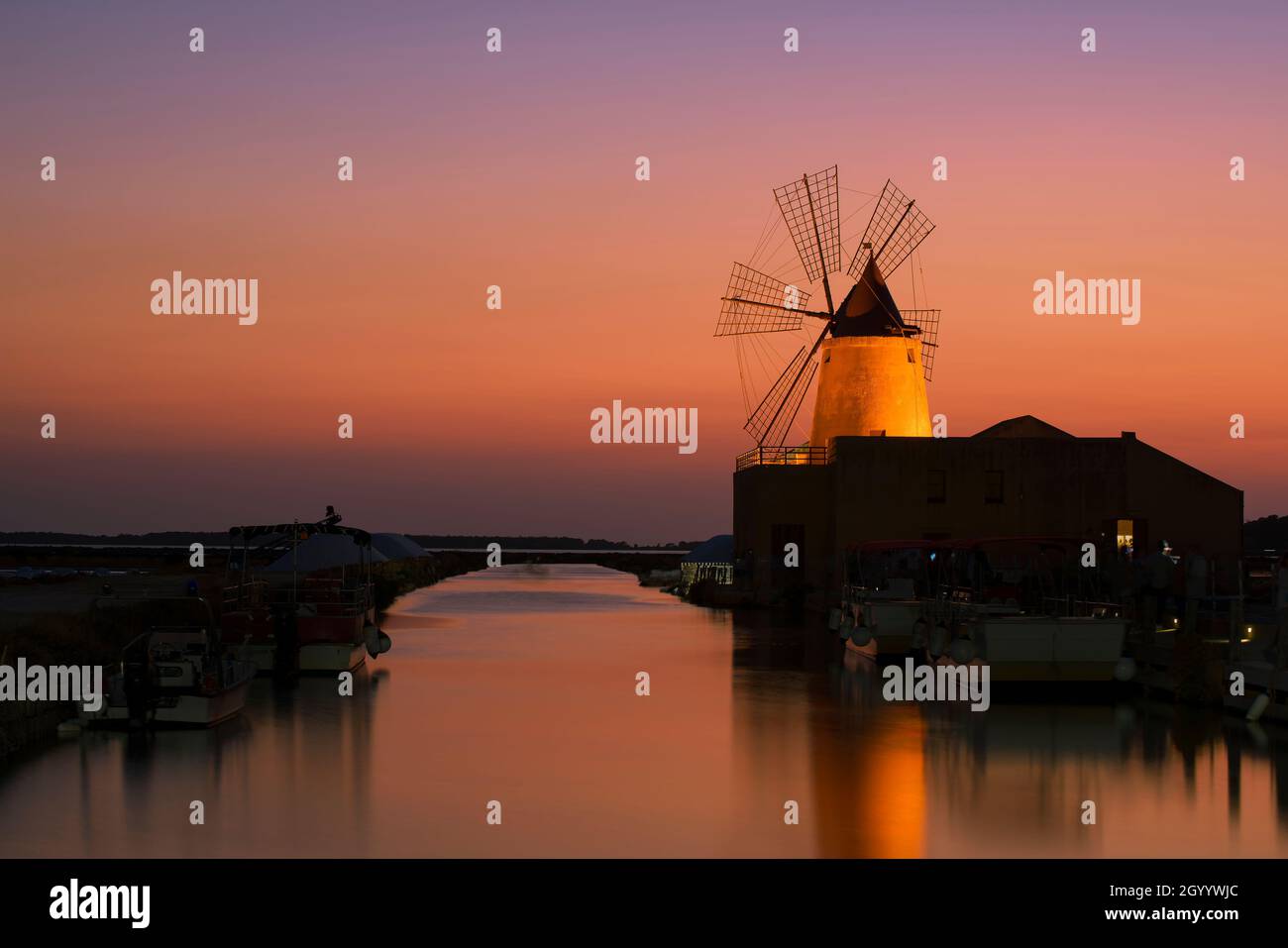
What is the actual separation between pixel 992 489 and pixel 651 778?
35550 millimetres

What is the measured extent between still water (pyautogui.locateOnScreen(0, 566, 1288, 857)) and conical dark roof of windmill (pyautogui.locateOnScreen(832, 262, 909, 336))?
31.6m

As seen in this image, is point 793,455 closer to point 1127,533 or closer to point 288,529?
point 1127,533

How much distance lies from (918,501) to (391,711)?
30.1 meters

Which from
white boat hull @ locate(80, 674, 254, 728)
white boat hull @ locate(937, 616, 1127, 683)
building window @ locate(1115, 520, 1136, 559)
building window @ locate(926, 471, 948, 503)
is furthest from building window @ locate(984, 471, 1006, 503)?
white boat hull @ locate(80, 674, 254, 728)

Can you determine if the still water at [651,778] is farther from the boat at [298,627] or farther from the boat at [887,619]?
the boat at [887,619]

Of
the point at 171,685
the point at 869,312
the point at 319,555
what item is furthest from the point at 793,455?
the point at 171,685

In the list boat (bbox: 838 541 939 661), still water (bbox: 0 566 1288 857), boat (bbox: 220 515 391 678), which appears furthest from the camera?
boat (bbox: 838 541 939 661)

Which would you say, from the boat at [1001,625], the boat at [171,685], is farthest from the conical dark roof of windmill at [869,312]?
the boat at [171,685]

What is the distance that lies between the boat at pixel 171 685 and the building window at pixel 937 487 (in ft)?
106

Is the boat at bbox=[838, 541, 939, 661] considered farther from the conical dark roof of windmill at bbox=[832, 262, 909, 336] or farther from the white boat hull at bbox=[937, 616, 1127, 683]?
the conical dark roof of windmill at bbox=[832, 262, 909, 336]

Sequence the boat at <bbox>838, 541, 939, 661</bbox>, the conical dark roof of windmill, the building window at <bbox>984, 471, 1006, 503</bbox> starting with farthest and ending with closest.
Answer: the conical dark roof of windmill → the building window at <bbox>984, 471, 1006, 503</bbox> → the boat at <bbox>838, 541, 939, 661</bbox>

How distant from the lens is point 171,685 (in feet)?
71.5

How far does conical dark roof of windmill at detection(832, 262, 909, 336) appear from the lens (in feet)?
195
